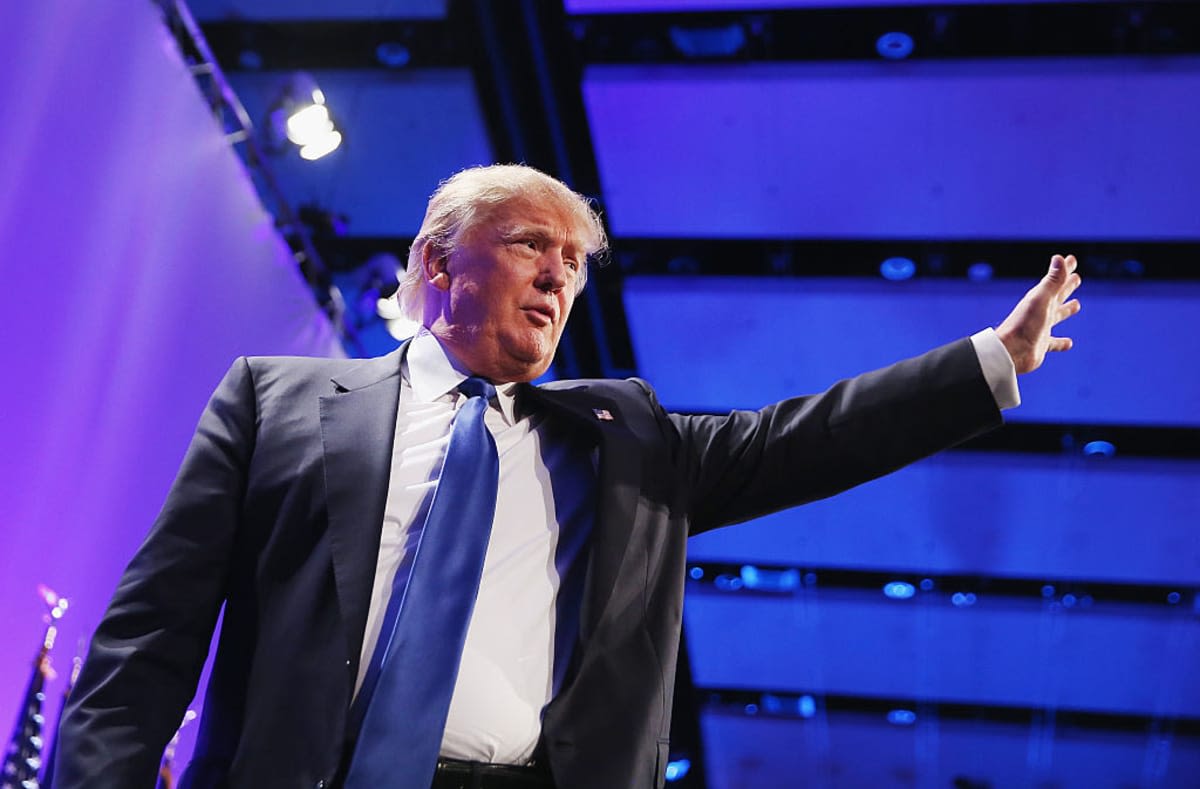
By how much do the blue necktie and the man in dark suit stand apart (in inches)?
1.5

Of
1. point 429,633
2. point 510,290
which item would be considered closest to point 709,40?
point 510,290

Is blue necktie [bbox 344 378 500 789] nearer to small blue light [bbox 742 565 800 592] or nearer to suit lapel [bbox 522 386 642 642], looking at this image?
suit lapel [bbox 522 386 642 642]

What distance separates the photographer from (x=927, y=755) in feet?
30.6

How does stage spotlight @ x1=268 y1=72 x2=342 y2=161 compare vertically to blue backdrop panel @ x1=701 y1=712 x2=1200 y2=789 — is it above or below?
above

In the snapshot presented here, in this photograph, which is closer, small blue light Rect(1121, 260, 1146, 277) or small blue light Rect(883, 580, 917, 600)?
small blue light Rect(1121, 260, 1146, 277)

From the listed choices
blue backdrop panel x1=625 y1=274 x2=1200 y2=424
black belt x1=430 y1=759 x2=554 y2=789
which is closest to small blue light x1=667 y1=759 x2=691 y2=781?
blue backdrop panel x1=625 y1=274 x2=1200 y2=424

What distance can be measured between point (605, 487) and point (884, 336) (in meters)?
4.83

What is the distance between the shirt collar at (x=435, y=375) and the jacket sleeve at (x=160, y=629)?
24 cm

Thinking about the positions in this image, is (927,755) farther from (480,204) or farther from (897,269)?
(480,204)

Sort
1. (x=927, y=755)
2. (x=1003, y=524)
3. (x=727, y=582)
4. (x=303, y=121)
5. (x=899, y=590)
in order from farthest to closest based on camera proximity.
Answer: (x=927, y=755), (x=727, y=582), (x=899, y=590), (x=1003, y=524), (x=303, y=121)

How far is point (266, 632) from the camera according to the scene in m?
1.53

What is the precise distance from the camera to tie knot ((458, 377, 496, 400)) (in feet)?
5.88

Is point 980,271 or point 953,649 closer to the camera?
point 980,271

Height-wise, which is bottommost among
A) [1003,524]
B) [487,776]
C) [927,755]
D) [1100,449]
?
[487,776]
